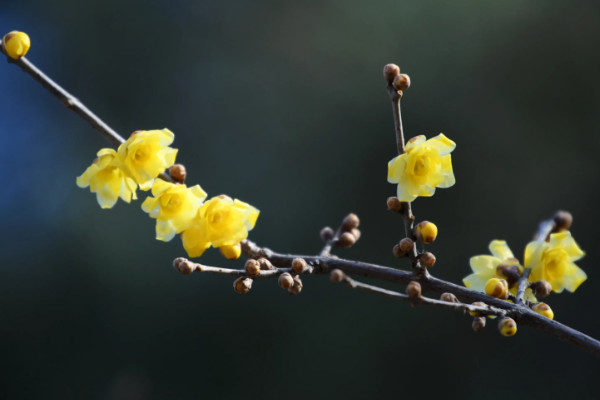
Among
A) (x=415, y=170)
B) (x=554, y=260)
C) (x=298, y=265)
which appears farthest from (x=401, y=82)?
(x=554, y=260)

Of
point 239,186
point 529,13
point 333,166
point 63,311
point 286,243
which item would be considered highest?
point 529,13

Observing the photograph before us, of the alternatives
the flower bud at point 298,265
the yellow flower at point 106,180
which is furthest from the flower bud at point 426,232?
the yellow flower at point 106,180

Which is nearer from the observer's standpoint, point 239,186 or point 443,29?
point 239,186

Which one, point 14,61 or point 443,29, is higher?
point 443,29

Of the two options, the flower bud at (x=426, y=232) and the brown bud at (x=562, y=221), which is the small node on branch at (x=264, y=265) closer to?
the flower bud at (x=426, y=232)

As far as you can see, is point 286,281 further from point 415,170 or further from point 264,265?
point 415,170

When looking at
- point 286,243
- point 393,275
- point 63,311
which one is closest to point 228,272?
point 393,275

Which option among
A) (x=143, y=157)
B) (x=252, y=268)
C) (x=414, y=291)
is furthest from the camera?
(x=143, y=157)

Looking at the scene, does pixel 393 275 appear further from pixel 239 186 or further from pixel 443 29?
pixel 443 29
